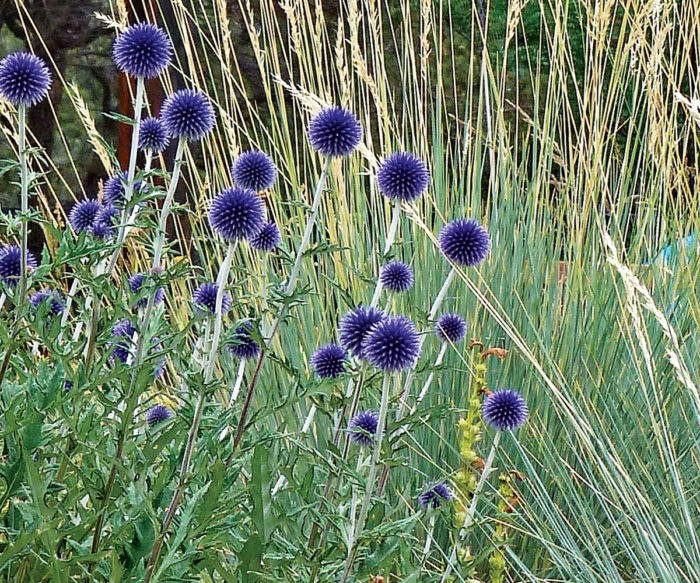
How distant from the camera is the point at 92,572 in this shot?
108 centimetres

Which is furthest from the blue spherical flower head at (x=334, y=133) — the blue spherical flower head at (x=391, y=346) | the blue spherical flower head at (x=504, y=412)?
the blue spherical flower head at (x=504, y=412)

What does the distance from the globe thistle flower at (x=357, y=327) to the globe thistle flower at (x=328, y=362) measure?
0.14 m

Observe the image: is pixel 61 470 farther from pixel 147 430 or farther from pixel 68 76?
pixel 68 76

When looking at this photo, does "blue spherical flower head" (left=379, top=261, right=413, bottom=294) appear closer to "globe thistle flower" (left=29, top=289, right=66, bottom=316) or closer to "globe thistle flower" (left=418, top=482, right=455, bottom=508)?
"globe thistle flower" (left=418, top=482, right=455, bottom=508)

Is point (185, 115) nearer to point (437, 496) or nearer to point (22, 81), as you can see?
point (22, 81)

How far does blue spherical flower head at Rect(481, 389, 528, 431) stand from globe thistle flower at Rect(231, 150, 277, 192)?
0.46m

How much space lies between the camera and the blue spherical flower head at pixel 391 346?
1.07 m

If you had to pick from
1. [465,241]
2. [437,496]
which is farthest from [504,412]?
[465,241]

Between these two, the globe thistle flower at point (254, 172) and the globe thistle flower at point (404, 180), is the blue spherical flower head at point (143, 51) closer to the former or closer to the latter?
the globe thistle flower at point (254, 172)

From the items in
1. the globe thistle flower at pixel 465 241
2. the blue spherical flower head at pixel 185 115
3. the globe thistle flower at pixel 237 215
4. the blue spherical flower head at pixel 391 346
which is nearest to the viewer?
the blue spherical flower head at pixel 391 346

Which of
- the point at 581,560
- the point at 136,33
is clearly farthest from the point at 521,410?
the point at 136,33

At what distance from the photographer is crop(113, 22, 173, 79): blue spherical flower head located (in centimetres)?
140

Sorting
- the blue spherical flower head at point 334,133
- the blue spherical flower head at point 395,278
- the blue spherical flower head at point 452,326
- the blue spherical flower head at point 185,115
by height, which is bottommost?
the blue spherical flower head at point 452,326

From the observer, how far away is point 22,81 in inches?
51.4
